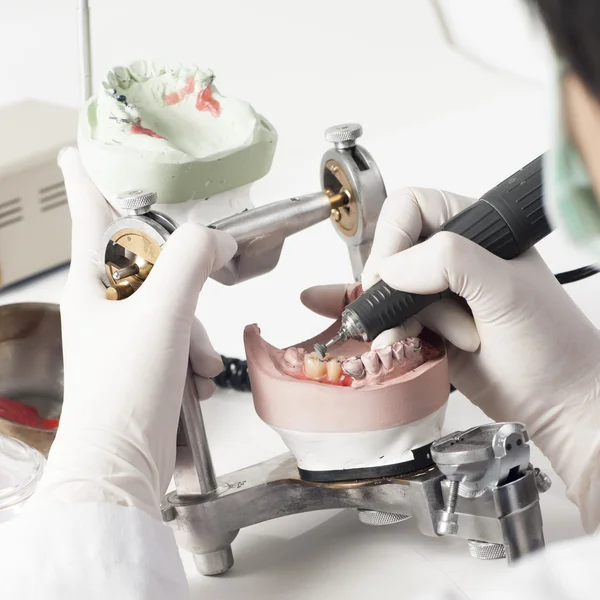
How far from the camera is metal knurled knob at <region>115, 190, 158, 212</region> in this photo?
2.93 feet

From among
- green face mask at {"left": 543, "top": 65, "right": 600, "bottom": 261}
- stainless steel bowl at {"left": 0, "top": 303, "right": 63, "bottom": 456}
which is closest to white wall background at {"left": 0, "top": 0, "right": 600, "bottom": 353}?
stainless steel bowl at {"left": 0, "top": 303, "right": 63, "bottom": 456}

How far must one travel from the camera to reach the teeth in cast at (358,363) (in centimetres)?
89

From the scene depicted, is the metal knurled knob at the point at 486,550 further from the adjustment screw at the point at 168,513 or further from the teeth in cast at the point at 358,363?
the adjustment screw at the point at 168,513

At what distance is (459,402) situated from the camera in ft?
4.04

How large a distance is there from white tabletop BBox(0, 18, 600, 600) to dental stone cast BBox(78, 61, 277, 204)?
322mm

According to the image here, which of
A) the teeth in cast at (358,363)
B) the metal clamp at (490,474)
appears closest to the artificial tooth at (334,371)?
the teeth in cast at (358,363)

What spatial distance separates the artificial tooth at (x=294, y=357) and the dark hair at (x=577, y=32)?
490 mm

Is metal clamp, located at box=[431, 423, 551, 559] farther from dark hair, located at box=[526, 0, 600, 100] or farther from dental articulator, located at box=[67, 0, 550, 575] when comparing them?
dark hair, located at box=[526, 0, 600, 100]

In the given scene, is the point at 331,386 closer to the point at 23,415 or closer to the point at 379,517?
the point at 379,517

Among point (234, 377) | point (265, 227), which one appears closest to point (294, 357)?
point (265, 227)

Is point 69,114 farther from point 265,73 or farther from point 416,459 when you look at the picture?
point 416,459

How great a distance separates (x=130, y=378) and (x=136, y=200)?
157 mm

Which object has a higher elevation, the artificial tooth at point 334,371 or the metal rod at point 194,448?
the artificial tooth at point 334,371

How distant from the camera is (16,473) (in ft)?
3.22
